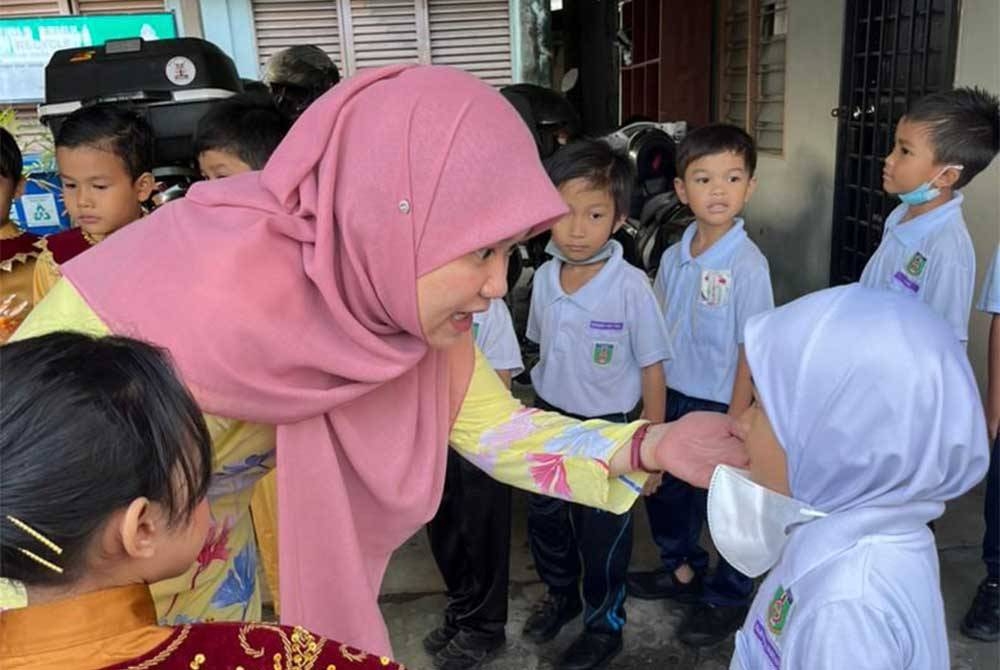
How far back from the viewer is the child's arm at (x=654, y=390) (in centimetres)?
238

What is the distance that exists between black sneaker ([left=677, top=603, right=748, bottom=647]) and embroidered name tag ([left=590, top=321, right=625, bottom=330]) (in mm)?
907

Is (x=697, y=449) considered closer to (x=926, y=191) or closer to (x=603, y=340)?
(x=603, y=340)

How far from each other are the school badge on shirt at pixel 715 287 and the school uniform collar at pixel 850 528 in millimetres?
1308

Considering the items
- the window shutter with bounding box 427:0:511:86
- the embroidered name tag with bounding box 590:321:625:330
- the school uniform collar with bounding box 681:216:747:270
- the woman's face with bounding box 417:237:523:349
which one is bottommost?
the embroidered name tag with bounding box 590:321:625:330

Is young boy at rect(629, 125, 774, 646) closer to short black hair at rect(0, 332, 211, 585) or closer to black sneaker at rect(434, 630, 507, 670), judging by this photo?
black sneaker at rect(434, 630, 507, 670)

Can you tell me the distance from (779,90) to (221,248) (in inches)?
196

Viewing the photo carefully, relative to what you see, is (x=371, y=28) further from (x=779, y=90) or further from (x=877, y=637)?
(x=877, y=637)

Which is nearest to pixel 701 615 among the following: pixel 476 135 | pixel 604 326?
pixel 604 326

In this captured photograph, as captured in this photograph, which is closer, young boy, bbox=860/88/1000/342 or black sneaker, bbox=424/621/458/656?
young boy, bbox=860/88/1000/342

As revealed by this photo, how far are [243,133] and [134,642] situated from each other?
1905 millimetres

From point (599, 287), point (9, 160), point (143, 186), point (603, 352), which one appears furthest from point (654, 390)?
point (9, 160)

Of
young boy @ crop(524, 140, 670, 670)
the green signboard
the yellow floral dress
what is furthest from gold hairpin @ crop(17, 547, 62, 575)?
the green signboard

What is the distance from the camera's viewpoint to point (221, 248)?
3.78 feet

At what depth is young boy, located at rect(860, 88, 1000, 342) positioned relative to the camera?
7.76 ft
